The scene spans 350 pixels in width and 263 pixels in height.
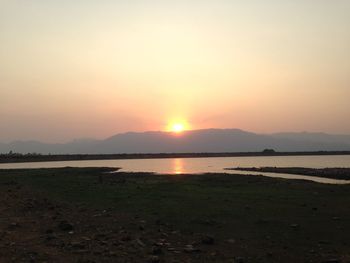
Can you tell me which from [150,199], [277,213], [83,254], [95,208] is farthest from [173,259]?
[150,199]

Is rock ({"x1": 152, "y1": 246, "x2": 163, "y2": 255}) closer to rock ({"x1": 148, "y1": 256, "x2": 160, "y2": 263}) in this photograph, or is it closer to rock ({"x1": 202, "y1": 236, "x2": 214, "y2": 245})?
rock ({"x1": 148, "y1": 256, "x2": 160, "y2": 263})

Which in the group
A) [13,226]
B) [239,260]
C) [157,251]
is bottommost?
[239,260]

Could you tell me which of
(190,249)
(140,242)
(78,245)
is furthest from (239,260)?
(78,245)

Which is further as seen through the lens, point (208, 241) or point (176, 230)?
point (176, 230)

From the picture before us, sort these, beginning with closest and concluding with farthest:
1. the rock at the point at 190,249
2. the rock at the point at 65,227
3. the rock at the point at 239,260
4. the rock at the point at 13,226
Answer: the rock at the point at 239,260 → the rock at the point at 190,249 → the rock at the point at 65,227 → the rock at the point at 13,226

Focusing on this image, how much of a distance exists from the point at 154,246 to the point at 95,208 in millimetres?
10405

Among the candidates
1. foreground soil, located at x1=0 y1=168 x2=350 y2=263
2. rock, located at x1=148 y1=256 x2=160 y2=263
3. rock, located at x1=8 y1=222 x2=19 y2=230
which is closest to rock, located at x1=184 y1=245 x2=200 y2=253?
foreground soil, located at x1=0 y1=168 x2=350 y2=263

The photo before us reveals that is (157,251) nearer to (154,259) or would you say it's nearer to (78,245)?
(154,259)

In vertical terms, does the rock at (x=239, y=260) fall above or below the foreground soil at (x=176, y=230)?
below

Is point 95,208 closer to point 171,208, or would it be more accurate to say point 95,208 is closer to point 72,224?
point 171,208

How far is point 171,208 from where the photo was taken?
75.9 ft

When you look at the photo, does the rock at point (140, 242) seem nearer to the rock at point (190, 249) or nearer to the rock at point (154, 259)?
the rock at point (190, 249)

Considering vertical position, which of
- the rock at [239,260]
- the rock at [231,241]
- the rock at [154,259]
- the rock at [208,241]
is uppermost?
the rock at [208,241]

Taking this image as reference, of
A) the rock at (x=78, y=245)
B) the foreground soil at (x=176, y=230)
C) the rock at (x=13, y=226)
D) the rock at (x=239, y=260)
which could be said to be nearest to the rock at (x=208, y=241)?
the foreground soil at (x=176, y=230)
